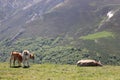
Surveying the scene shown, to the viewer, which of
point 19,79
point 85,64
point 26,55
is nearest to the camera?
point 19,79

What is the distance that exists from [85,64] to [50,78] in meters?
17.9

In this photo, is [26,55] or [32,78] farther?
[26,55]

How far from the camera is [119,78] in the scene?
91.8 feet

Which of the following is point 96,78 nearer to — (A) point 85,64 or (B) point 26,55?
(B) point 26,55

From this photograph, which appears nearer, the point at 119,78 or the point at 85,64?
the point at 119,78

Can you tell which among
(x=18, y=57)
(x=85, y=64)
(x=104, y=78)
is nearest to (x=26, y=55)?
(x=18, y=57)

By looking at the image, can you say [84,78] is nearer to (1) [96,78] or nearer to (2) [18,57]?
(1) [96,78]

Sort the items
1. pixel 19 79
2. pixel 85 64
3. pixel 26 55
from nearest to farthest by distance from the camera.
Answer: pixel 19 79
pixel 26 55
pixel 85 64

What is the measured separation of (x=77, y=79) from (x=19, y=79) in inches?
215

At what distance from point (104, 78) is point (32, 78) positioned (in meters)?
6.99

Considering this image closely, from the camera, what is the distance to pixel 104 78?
92.6 ft

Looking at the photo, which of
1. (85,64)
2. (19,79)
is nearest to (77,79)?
(19,79)

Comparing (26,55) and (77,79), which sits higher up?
(26,55)

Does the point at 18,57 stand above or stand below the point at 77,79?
above
